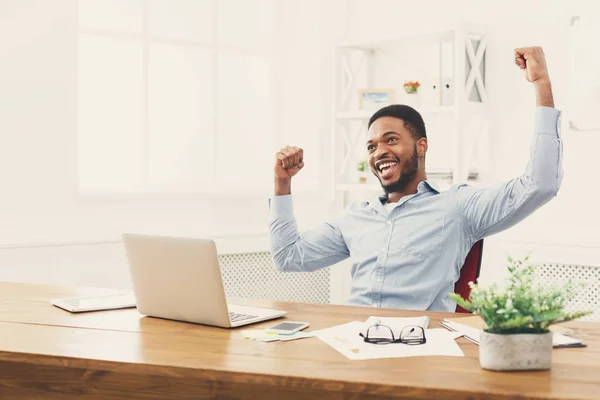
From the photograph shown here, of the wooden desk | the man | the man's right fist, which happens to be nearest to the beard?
the man

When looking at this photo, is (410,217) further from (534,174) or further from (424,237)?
(534,174)

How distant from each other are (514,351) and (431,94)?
2467 millimetres

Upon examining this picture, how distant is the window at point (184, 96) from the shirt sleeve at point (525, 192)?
6.44 ft

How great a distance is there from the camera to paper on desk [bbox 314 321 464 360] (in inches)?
63.8

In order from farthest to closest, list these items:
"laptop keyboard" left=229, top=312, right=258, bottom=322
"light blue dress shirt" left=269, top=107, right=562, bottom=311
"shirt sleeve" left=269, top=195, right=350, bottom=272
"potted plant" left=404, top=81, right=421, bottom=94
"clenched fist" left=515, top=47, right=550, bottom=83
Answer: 1. "potted plant" left=404, top=81, right=421, bottom=94
2. "shirt sleeve" left=269, top=195, right=350, bottom=272
3. "light blue dress shirt" left=269, top=107, right=562, bottom=311
4. "clenched fist" left=515, top=47, right=550, bottom=83
5. "laptop keyboard" left=229, top=312, right=258, bottom=322

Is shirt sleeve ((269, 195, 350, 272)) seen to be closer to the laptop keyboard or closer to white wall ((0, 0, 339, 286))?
the laptop keyboard

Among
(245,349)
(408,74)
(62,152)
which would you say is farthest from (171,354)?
(408,74)

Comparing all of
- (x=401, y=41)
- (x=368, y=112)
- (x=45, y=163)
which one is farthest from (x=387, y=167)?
(x=45, y=163)

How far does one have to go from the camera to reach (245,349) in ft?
5.55

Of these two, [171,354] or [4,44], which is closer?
[171,354]

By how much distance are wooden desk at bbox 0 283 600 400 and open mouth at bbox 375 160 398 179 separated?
70 cm

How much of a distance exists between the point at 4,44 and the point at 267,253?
5.49ft

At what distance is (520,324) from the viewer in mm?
1463

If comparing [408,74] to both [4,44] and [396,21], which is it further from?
[4,44]
